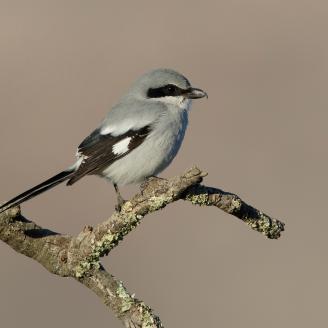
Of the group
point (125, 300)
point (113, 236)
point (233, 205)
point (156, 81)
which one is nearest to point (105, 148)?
point (156, 81)

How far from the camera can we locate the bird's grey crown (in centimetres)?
461

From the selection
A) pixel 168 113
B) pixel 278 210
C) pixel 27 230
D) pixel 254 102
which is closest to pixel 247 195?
pixel 278 210

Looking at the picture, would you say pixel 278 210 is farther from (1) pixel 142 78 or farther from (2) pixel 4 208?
(2) pixel 4 208

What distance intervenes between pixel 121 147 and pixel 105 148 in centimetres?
9

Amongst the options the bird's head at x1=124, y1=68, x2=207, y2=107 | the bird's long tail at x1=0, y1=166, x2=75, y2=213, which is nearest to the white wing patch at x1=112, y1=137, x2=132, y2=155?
the bird's long tail at x1=0, y1=166, x2=75, y2=213

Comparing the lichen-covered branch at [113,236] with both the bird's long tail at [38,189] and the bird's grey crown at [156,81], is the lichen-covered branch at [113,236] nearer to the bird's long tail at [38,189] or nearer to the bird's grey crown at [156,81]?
the bird's long tail at [38,189]

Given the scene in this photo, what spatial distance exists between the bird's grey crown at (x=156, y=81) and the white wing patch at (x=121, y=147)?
42 centimetres

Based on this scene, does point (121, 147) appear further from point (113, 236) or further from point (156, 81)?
point (113, 236)

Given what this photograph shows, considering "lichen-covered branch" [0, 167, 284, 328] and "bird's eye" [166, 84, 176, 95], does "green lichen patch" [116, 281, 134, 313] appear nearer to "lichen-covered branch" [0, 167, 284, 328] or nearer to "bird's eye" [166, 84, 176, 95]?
"lichen-covered branch" [0, 167, 284, 328]

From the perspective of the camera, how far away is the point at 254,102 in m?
10.2

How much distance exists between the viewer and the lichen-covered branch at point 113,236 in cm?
263

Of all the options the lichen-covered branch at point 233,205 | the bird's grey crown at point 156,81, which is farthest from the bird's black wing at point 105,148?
the lichen-covered branch at point 233,205

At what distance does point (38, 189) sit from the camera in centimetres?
381

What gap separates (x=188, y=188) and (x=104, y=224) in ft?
1.06
